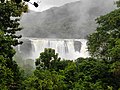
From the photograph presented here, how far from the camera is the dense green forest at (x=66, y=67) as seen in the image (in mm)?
20697

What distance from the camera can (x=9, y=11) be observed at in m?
23.2

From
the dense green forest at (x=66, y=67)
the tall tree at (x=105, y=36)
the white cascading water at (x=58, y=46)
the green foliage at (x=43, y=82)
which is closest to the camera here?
the dense green forest at (x=66, y=67)

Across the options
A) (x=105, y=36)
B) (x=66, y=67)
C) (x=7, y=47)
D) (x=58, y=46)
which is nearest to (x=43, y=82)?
(x=7, y=47)

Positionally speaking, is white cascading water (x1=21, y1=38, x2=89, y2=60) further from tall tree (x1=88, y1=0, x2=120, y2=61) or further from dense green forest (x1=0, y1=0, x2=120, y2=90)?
tall tree (x1=88, y1=0, x2=120, y2=61)

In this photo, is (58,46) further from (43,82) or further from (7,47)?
(7,47)

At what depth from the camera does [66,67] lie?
3161 cm

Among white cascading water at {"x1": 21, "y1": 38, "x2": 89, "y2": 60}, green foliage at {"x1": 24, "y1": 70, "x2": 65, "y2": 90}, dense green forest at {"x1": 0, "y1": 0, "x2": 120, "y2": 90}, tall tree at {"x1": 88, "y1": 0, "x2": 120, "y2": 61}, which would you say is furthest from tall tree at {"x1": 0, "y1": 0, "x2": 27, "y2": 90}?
white cascading water at {"x1": 21, "y1": 38, "x2": 89, "y2": 60}

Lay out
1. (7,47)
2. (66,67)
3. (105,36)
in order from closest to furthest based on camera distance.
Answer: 1. (7,47)
2. (66,67)
3. (105,36)

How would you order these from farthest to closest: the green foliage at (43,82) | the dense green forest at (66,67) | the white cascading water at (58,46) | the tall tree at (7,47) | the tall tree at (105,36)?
1. the white cascading water at (58,46)
2. the tall tree at (105,36)
3. the green foliage at (43,82)
4. the dense green forest at (66,67)
5. the tall tree at (7,47)

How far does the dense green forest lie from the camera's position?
20697 millimetres

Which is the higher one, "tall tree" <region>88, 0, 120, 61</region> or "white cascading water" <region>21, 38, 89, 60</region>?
"tall tree" <region>88, 0, 120, 61</region>

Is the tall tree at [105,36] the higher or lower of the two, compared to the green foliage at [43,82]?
higher

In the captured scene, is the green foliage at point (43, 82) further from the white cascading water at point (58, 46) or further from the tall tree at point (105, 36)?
the white cascading water at point (58, 46)

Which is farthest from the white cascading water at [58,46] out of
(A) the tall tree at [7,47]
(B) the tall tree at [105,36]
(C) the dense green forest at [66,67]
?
(A) the tall tree at [7,47]
